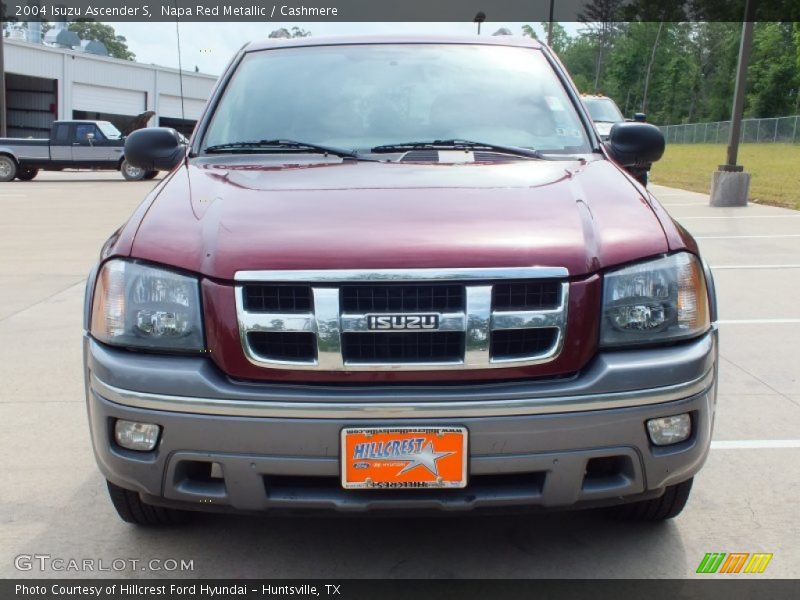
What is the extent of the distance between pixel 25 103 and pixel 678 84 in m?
58.0

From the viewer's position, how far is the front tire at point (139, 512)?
292cm

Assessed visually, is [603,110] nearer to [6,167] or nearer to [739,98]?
[739,98]

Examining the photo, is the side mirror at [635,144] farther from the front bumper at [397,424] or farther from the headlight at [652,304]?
the front bumper at [397,424]

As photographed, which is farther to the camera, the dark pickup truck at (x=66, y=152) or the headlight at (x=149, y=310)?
the dark pickup truck at (x=66, y=152)

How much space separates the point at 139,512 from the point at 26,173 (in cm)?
2429

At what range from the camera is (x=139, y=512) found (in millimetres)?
2977

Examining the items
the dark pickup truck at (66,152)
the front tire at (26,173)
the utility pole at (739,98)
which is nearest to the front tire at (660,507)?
the utility pole at (739,98)

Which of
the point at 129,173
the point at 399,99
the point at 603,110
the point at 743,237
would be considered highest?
the point at 399,99

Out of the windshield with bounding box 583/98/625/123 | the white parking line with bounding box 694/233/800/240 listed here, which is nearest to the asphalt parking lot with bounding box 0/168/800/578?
the white parking line with bounding box 694/233/800/240

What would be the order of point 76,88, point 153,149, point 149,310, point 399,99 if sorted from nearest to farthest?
point 149,310, point 399,99, point 153,149, point 76,88

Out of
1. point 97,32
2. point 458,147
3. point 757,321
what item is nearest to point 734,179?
point 757,321

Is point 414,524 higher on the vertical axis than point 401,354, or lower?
lower

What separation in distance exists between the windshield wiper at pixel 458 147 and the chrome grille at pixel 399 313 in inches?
42.9

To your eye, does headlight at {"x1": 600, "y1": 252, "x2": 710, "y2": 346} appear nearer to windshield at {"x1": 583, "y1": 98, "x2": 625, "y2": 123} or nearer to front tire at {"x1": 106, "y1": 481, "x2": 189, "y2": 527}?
front tire at {"x1": 106, "y1": 481, "x2": 189, "y2": 527}
